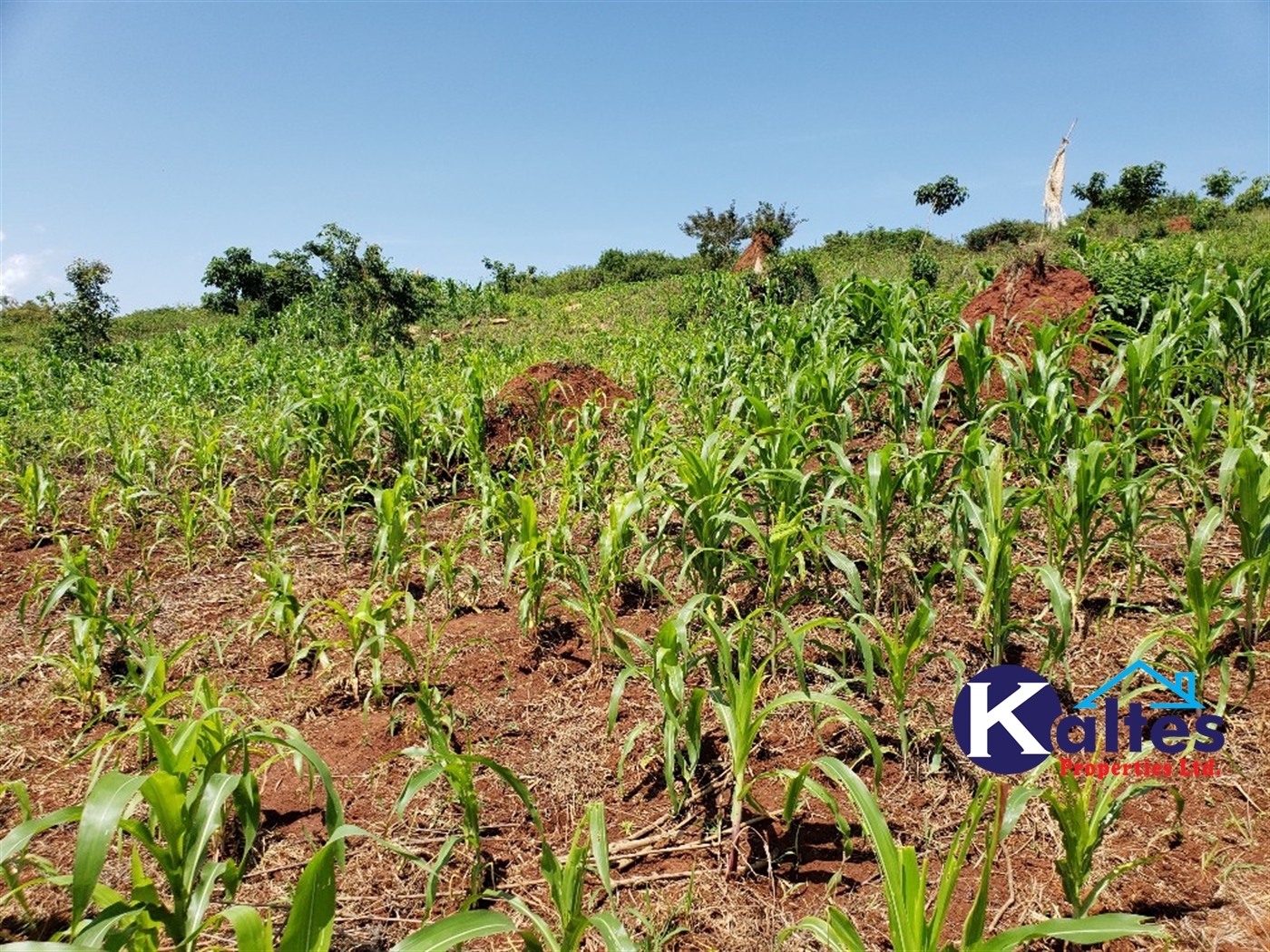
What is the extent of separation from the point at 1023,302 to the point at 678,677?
455 centimetres

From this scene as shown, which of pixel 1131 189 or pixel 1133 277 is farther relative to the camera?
pixel 1131 189

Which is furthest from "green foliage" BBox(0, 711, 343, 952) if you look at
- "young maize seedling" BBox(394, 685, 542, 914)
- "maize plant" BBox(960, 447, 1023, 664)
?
"maize plant" BBox(960, 447, 1023, 664)

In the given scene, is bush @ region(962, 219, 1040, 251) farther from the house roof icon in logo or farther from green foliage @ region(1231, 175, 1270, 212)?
the house roof icon in logo

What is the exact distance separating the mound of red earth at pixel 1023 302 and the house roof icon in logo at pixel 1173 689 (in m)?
2.82

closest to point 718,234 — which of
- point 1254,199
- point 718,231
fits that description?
point 718,231

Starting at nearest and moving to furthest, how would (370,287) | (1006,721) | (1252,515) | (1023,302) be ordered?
(1006,721), (1252,515), (1023,302), (370,287)

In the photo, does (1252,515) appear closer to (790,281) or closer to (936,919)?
(936,919)

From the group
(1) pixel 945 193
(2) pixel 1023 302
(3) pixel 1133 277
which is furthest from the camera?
(1) pixel 945 193

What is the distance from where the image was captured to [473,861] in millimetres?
1732

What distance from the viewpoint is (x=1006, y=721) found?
1872mm

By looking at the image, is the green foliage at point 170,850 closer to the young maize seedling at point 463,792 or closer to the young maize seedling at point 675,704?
the young maize seedling at point 463,792

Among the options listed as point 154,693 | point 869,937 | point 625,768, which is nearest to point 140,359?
point 154,693

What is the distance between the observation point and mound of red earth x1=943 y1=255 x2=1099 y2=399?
15.4 ft

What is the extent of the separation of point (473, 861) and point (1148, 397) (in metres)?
3.61
